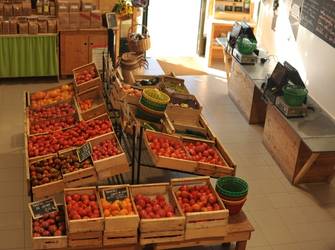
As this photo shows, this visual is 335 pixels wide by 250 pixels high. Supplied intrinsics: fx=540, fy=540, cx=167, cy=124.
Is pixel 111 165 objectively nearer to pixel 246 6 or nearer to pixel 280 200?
pixel 280 200

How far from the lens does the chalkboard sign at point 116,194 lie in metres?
4.87

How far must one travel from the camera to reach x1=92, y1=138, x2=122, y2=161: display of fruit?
5.52m

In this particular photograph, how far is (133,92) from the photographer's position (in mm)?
6473

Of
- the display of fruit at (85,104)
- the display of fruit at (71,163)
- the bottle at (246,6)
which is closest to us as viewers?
the display of fruit at (71,163)

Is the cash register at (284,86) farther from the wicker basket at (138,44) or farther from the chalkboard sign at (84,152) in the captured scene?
the chalkboard sign at (84,152)

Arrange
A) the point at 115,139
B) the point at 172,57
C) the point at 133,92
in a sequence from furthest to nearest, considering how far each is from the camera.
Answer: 1. the point at 172,57
2. the point at 133,92
3. the point at 115,139

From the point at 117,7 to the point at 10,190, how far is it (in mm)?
A: 4438

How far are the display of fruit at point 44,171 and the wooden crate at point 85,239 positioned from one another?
3.18 ft

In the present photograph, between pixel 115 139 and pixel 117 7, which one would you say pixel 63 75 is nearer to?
pixel 117 7

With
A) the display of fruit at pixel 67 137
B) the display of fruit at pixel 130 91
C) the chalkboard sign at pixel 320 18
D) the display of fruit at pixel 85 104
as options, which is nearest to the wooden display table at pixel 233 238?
the display of fruit at pixel 67 137

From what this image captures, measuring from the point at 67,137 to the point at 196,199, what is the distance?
6.03ft

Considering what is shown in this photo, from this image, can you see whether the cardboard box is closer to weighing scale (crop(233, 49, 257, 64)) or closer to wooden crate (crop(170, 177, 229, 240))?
weighing scale (crop(233, 49, 257, 64))

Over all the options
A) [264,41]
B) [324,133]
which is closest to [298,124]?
[324,133]

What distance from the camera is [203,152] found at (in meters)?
5.78
